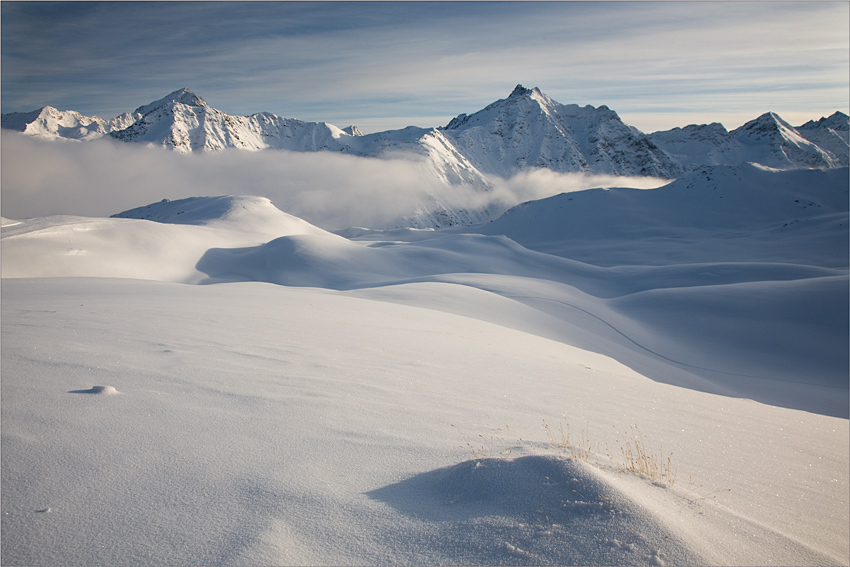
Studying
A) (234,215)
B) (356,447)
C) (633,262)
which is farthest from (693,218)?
(356,447)

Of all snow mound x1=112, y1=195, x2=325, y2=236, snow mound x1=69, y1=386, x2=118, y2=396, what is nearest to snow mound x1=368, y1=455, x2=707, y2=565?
snow mound x1=69, y1=386, x2=118, y2=396

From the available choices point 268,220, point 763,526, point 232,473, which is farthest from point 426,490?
point 268,220

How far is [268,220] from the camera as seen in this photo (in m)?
50.8

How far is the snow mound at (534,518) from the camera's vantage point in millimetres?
2156

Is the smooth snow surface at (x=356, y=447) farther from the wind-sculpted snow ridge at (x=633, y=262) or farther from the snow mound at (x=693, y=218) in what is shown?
the snow mound at (x=693, y=218)

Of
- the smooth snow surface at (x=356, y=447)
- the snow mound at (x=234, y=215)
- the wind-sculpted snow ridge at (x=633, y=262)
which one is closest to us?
the smooth snow surface at (x=356, y=447)

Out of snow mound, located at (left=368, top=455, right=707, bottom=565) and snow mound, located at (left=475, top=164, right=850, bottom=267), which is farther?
snow mound, located at (left=475, top=164, right=850, bottom=267)

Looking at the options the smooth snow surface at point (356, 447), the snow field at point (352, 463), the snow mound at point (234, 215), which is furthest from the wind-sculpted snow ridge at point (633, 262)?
the snow field at point (352, 463)

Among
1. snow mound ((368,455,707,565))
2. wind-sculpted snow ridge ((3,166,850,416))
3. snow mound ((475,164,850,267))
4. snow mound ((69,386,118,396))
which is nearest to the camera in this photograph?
snow mound ((368,455,707,565))

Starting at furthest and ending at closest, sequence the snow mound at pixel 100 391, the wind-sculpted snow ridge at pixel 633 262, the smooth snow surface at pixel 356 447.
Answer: the wind-sculpted snow ridge at pixel 633 262, the snow mound at pixel 100 391, the smooth snow surface at pixel 356 447

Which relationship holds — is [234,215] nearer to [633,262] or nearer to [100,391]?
[633,262]

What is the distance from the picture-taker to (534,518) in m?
Result: 2.36

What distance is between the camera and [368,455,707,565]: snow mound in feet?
7.07

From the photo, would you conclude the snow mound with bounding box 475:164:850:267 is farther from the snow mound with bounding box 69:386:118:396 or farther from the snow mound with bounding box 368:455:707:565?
the snow mound with bounding box 69:386:118:396
